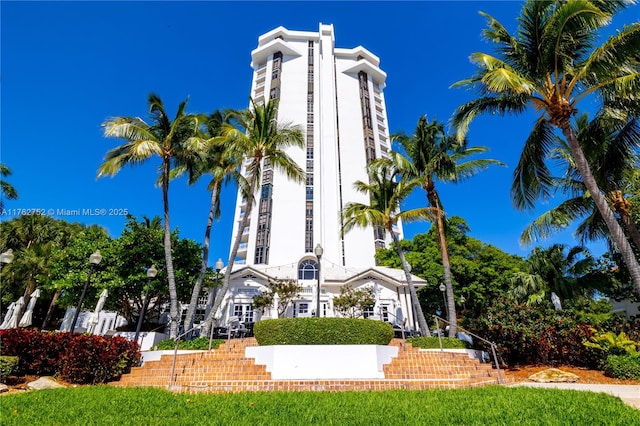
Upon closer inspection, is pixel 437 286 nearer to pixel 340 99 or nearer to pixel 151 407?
pixel 151 407

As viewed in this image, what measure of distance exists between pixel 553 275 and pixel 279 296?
58.6 feet

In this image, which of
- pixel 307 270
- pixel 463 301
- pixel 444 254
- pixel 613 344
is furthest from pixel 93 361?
pixel 463 301

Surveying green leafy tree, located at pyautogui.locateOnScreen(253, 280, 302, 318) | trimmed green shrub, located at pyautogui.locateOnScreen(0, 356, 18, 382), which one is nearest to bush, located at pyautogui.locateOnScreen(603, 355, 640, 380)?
green leafy tree, located at pyautogui.locateOnScreen(253, 280, 302, 318)

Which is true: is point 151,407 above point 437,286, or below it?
below

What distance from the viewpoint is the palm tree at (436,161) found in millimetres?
16922

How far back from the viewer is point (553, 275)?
2202 cm

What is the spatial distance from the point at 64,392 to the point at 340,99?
169 ft

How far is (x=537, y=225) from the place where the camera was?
1593 cm

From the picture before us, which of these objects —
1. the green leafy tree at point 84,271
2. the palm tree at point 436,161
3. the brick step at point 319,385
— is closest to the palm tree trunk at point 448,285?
the palm tree at point 436,161

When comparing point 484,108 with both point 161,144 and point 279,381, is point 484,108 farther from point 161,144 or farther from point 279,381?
point 161,144

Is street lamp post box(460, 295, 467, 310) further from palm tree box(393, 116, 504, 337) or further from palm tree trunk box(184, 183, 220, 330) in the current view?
palm tree trunk box(184, 183, 220, 330)

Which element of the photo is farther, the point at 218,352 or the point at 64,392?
the point at 218,352

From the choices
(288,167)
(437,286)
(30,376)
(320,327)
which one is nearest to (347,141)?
Result: (437,286)

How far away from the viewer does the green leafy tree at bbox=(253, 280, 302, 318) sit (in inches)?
787
